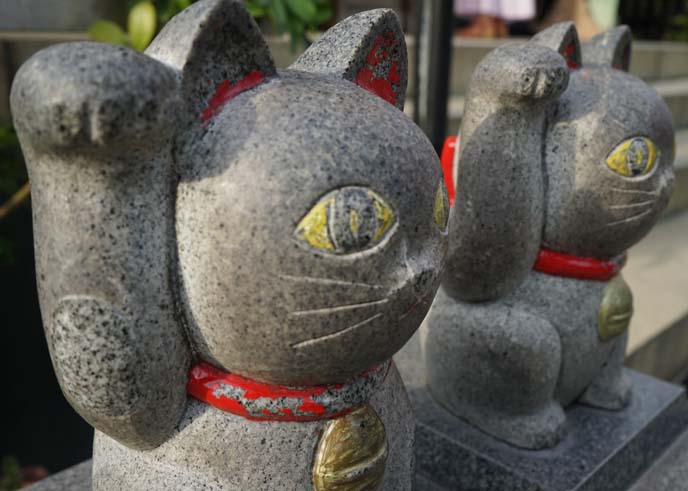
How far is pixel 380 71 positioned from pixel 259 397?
60 cm

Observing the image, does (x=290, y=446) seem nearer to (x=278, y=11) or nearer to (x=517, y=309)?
(x=517, y=309)

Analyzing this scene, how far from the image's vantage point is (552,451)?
1729 mm

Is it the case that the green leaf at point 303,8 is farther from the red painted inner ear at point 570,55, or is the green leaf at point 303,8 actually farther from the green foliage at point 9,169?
the green foliage at point 9,169

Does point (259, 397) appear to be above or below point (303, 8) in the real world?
below

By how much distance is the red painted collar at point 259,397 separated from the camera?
1.06 m

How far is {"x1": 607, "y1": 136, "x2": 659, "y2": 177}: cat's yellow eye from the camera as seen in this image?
4.90ft

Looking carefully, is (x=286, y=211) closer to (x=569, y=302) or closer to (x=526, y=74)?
(x=526, y=74)

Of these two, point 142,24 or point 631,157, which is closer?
point 631,157

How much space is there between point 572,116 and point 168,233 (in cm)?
99

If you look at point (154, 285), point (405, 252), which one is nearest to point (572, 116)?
point (405, 252)

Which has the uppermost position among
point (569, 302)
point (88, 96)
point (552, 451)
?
point (88, 96)

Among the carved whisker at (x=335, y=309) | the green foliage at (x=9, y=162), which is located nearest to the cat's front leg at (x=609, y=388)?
the carved whisker at (x=335, y=309)

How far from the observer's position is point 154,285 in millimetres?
951

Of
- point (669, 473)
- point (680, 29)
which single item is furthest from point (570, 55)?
point (680, 29)
